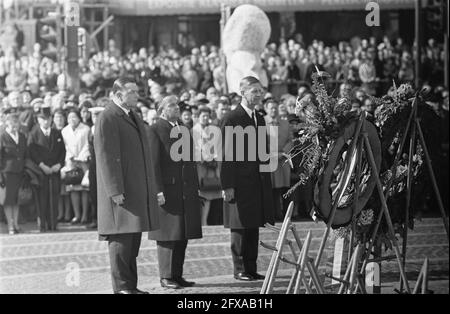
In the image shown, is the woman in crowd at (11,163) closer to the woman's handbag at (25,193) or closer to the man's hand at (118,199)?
the woman's handbag at (25,193)

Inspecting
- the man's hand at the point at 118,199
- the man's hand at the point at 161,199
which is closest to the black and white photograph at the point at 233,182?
the man's hand at the point at 118,199

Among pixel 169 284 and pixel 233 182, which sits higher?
pixel 233 182

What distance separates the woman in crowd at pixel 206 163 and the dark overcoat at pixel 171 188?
411 cm

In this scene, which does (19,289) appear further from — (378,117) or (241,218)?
(378,117)

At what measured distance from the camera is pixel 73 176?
16109 millimetres

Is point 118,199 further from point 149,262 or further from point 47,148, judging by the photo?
point 47,148

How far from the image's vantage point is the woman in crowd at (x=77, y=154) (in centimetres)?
1609

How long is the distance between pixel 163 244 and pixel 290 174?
5.10 meters

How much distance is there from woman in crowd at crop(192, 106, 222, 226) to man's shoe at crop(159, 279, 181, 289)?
4.45 metres

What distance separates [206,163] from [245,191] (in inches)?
166

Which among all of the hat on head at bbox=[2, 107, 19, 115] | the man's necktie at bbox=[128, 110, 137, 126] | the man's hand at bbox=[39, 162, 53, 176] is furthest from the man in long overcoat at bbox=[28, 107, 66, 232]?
the man's necktie at bbox=[128, 110, 137, 126]
